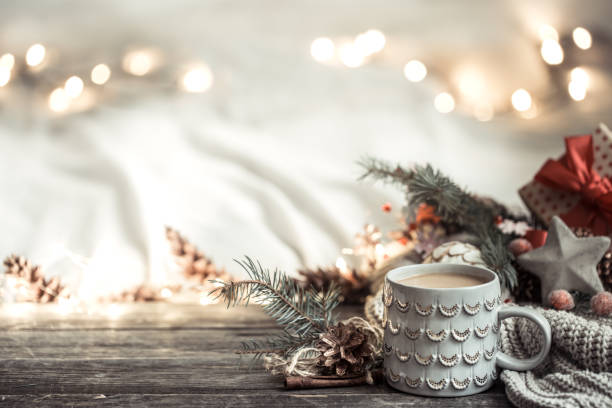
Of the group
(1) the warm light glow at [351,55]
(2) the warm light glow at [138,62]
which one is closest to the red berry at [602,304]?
(1) the warm light glow at [351,55]

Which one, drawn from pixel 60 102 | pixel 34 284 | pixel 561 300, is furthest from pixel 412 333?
pixel 60 102

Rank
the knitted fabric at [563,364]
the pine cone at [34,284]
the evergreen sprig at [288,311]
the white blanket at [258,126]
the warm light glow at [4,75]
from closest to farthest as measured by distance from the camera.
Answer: the knitted fabric at [563,364] → the evergreen sprig at [288,311] → the pine cone at [34,284] → the white blanket at [258,126] → the warm light glow at [4,75]

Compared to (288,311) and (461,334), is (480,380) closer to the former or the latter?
(461,334)

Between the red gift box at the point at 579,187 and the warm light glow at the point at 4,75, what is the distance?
1.13 m

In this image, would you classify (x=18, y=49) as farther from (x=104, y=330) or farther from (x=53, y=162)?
Answer: (x=104, y=330)

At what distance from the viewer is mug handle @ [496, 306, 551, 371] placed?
67cm

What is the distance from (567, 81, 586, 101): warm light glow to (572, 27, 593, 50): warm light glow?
0.08m

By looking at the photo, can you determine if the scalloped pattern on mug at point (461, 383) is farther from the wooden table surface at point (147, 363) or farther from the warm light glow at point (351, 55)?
the warm light glow at point (351, 55)

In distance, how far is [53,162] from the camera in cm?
134

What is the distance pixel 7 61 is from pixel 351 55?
789 millimetres

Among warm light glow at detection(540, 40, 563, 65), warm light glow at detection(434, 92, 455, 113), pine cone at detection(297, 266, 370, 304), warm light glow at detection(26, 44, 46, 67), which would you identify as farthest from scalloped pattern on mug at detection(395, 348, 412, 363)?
warm light glow at detection(26, 44, 46, 67)

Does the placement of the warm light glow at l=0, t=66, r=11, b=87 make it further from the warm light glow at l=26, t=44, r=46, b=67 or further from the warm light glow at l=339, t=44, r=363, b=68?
the warm light glow at l=339, t=44, r=363, b=68

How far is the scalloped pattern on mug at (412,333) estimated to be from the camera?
0.66 meters

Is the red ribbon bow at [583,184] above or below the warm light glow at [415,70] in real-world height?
below
